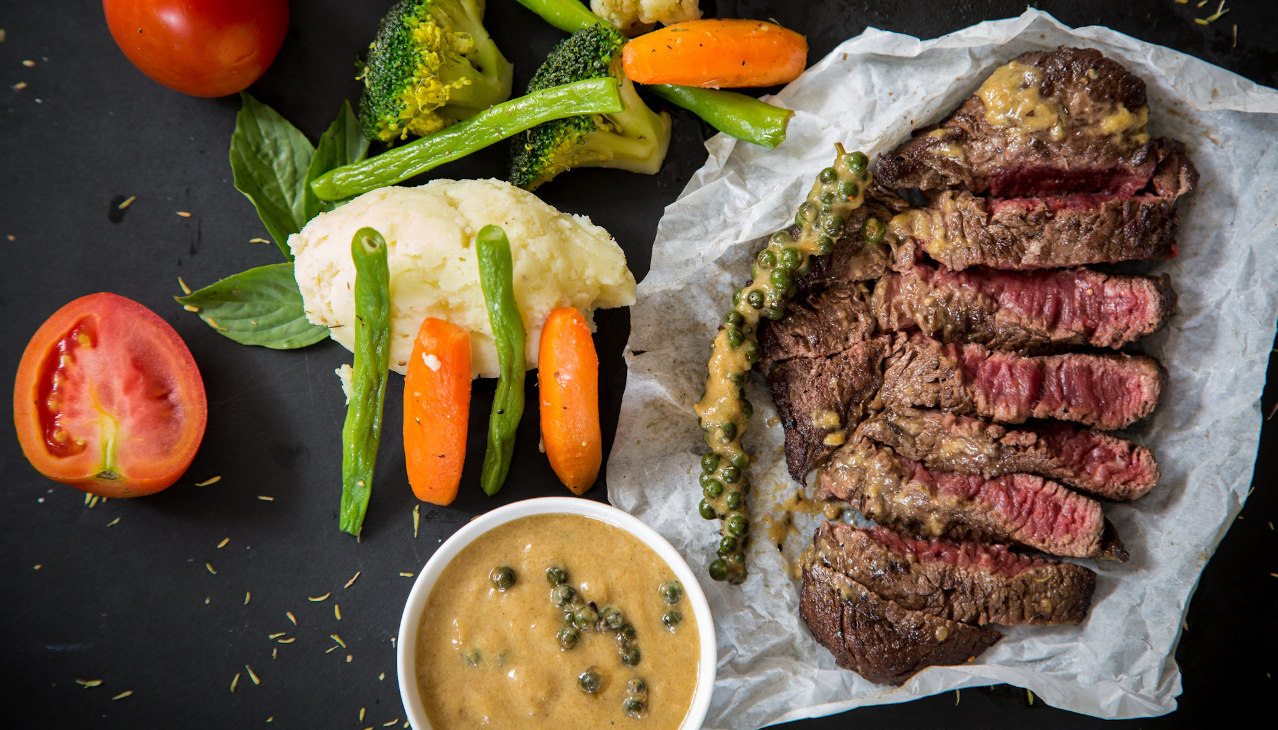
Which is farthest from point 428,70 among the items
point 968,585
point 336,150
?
point 968,585

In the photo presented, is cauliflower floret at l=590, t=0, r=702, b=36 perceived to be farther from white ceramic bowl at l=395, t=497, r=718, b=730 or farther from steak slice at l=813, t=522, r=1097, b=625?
steak slice at l=813, t=522, r=1097, b=625

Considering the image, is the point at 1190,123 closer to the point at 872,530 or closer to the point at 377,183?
the point at 872,530

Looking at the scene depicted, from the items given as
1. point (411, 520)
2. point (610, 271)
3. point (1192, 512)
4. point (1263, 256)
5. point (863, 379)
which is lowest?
point (411, 520)

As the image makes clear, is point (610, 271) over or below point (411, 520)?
over

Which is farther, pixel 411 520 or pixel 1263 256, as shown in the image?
pixel 411 520

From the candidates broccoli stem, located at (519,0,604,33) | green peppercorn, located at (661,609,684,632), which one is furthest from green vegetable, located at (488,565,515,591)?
broccoli stem, located at (519,0,604,33)

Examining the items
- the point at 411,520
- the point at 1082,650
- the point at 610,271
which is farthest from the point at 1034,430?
the point at 411,520
